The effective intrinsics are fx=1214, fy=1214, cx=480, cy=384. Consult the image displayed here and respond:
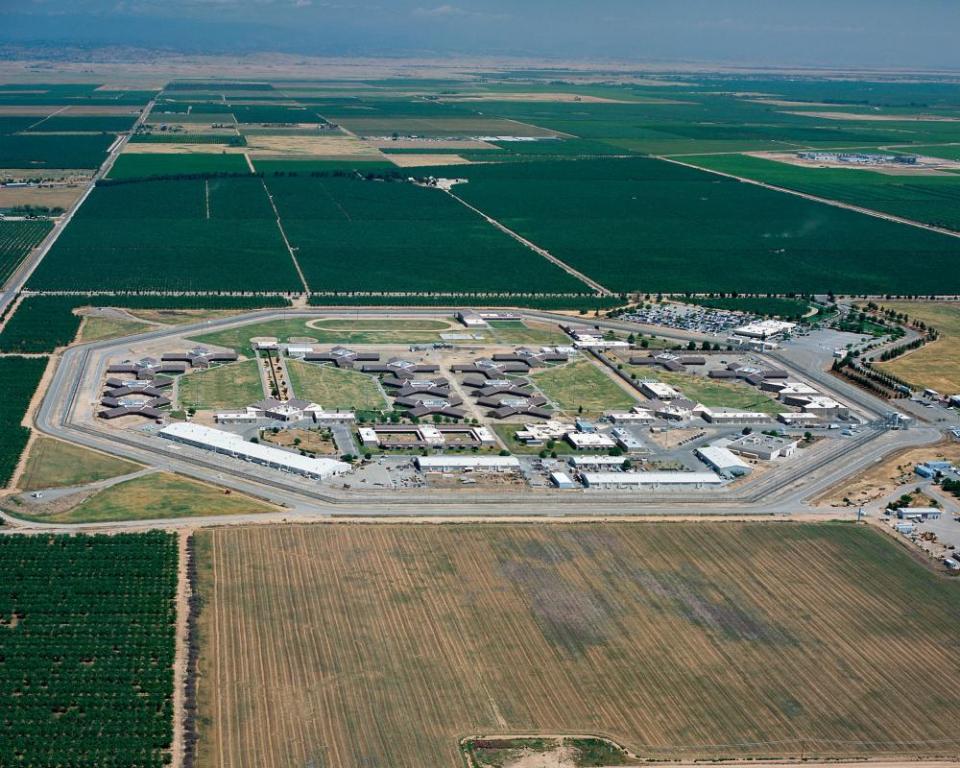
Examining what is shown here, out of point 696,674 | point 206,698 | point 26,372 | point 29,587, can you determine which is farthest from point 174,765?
point 26,372

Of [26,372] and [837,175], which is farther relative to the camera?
[837,175]

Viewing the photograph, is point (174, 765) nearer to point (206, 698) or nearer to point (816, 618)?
point (206, 698)

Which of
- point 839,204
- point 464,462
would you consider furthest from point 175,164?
point 464,462

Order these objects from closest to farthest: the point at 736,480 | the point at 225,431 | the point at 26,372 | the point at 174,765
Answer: the point at 174,765
the point at 736,480
the point at 225,431
the point at 26,372

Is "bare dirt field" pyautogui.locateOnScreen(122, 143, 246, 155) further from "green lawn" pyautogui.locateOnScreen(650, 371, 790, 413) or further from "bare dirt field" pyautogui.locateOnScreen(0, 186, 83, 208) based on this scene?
"green lawn" pyautogui.locateOnScreen(650, 371, 790, 413)

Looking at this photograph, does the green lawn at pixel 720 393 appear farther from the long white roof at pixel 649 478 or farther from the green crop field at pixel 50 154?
the green crop field at pixel 50 154

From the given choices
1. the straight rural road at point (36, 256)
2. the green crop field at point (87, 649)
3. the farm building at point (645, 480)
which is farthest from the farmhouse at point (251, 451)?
the straight rural road at point (36, 256)

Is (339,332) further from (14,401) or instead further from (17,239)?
(17,239)
